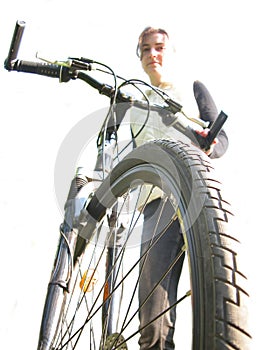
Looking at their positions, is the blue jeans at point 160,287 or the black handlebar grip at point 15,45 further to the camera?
the black handlebar grip at point 15,45

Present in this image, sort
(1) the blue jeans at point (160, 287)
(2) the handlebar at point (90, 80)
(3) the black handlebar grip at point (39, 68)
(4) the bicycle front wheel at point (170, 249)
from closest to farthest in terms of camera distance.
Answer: (4) the bicycle front wheel at point (170, 249) < (1) the blue jeans at point (160, 287) < (2) the handlebar at point (90, 80) < (3) the black handlebar grip at point (39, 68)

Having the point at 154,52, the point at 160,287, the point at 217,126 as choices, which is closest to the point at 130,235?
the point at 160,287

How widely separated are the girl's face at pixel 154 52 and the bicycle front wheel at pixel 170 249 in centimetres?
51

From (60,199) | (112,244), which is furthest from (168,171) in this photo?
(60,199)

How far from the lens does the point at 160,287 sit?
3.68ft

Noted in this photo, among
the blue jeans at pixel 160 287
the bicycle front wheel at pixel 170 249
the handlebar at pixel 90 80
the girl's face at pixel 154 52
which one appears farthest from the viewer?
the girl's face at pixel 154 52

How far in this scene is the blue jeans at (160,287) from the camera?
3.44 feet

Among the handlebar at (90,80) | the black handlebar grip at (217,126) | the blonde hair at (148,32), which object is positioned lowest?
the black handlebar grip at (217,126)

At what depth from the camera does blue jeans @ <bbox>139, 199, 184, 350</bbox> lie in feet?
3.44

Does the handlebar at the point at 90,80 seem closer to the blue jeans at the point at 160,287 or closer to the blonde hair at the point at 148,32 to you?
the blue jeans at the point at 160,287

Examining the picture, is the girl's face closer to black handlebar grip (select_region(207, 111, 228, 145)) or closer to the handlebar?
the handlebar

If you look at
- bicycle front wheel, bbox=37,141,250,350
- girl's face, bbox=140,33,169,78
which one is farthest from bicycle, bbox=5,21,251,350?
girl's face, bbox=140,33,169,78

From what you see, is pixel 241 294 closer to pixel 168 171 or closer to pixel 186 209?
pixel 186 209

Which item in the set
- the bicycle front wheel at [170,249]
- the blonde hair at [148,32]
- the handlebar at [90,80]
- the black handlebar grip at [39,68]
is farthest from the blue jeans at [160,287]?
A: the blonde hair at [148,32]
